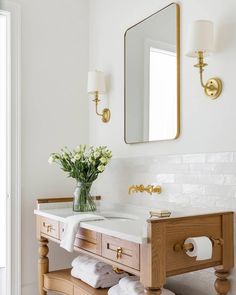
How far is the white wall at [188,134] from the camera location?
6.33 ft

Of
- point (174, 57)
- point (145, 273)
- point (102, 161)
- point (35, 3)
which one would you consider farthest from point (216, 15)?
point (35, 3)

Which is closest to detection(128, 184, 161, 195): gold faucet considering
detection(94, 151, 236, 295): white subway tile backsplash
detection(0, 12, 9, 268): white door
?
detection(94, 151, 236, 295): white subway tile backsplash

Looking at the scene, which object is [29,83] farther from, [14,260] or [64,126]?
[14,260]

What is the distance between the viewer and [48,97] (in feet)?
9.76

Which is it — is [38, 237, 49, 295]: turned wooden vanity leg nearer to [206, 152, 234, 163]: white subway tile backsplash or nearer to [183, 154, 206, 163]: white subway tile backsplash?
[183, 154, 206, 163]: white subway tile backsplash

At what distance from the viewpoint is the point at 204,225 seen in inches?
71.2

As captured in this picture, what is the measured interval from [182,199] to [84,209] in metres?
0.73

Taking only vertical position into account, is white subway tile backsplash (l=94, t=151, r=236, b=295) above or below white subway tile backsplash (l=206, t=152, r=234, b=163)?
below

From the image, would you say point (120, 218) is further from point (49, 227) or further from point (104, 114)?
point (104, 114)

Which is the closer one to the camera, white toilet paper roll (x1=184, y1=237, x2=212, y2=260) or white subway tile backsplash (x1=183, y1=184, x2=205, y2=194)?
white toilet paper roll (x1=184, y1=237, x2=212, y2=260)

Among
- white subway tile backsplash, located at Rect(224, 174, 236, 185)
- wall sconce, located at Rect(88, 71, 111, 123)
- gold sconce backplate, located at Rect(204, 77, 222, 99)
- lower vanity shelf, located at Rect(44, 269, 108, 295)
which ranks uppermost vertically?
wall sconce, located at Rect(88, 71, 111, 123)

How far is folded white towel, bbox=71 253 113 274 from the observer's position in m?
2.32

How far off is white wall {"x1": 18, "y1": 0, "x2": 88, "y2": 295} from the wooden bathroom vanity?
68 cm

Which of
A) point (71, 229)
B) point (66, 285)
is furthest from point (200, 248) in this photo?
point (66, 285)
